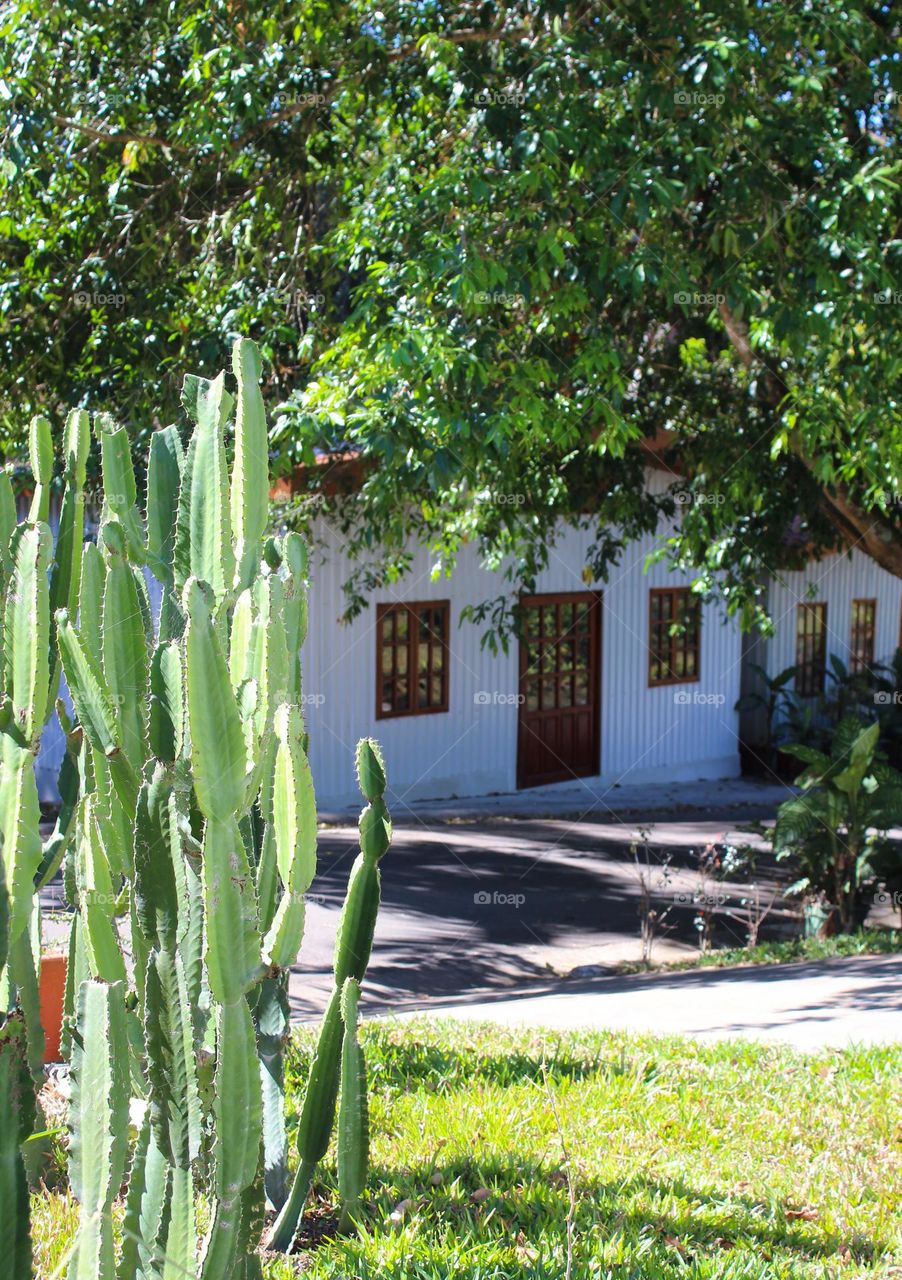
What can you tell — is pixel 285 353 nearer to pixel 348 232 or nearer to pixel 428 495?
pixel 428 495

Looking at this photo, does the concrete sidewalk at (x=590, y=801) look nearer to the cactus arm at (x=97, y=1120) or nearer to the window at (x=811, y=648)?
the window at (x=811, y=648)

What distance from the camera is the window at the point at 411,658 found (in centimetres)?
1402

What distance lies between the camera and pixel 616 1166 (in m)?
3.58

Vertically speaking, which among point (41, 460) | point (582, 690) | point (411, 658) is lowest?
point (582, 690)

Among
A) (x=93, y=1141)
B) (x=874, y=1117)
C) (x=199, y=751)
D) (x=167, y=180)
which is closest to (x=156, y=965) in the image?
(x=93, y=1141)

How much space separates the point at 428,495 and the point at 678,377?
2215 millimetres

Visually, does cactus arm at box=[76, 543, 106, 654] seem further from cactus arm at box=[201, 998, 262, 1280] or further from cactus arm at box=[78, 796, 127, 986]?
cactus arm at box=[201, 998, 262, 1280]

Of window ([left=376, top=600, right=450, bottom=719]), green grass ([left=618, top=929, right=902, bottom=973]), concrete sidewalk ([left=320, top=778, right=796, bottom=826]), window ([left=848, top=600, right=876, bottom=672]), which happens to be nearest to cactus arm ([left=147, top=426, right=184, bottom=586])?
green grass ([left=618, top=929, right=902, bottom=973])

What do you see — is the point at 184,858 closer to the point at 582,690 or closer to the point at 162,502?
the point at 162,502

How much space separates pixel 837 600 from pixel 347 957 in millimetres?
17888

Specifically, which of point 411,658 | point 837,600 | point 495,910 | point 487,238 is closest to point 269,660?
point 487,238

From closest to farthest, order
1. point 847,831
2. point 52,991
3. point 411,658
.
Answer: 1. point 52,991
2. point 847,831
3. point 411,658

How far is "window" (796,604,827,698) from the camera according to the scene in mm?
19062

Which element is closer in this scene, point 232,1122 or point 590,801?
point 232,1122
